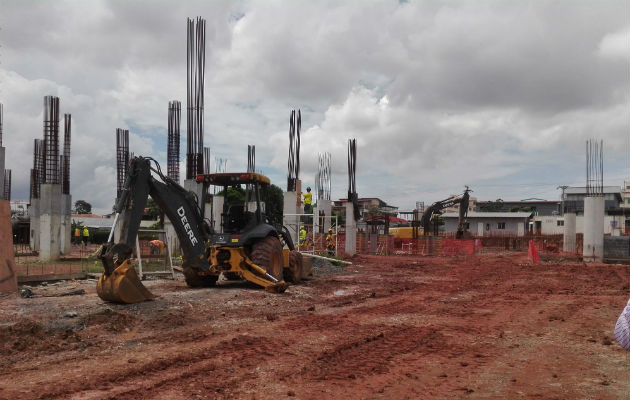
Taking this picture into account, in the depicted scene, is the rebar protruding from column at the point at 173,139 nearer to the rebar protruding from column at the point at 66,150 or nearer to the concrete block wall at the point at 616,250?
the rebar protruding from column at the point at 66,150

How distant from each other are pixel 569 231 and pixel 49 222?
2507 cm

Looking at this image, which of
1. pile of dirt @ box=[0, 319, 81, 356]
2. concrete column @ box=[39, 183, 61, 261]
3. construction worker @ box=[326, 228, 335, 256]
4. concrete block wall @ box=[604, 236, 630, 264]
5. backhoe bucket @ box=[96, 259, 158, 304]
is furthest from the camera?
construction worker @ box=[326, 228, 335, 256]

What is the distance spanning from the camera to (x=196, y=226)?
11.1m

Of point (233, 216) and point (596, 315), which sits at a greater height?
point (233, 216)

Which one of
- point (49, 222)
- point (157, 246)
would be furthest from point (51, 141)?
point (157, 246)

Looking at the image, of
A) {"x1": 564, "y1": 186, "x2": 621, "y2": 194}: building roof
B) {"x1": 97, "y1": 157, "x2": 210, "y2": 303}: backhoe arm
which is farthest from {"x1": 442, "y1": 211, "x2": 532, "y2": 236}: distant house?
{"x1": 97, "y1": 157, "x2": 210, "y2": 303}: backhoe arm

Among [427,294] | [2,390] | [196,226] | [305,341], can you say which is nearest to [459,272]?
[427,294]

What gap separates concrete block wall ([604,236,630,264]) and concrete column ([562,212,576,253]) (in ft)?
14.9

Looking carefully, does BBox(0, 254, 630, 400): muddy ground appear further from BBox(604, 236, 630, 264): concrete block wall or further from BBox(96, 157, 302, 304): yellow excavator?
BBox(604, 236, 630, 264): concrete block wall

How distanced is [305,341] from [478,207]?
94404 millimetres

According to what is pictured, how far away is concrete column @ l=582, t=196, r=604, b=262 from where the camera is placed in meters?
22.1

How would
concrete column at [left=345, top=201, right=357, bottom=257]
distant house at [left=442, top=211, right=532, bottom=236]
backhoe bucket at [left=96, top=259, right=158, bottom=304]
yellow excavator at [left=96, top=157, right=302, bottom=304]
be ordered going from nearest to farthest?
backhoe bucket at [left=96, top=259, right=158, bottom=304]
yellow excavator at [left=96, top=157, right=302, bottom=304]
concrete column at [left=345, top=201, right=357, bottom=257]
distant house at [left=442, top=211, right=532, bottom=236]

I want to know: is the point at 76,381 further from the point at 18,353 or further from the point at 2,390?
the point at 18,353

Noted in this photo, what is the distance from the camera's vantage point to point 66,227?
24.6 m
